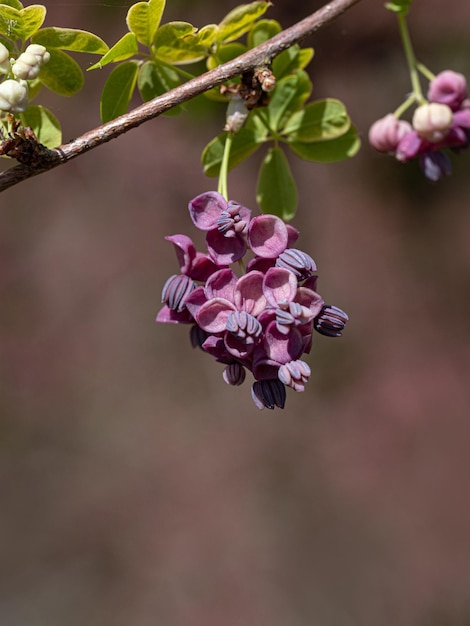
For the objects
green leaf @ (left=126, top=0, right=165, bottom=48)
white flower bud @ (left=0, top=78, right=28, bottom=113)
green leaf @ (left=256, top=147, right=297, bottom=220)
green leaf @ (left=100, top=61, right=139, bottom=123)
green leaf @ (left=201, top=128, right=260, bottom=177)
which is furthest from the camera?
green leaf @ (left=256, top=147, right=297, bottom=220)

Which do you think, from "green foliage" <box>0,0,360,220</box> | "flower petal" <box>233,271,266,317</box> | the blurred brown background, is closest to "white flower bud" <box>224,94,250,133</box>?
"green foliage" <box>0,0,360,220</box>

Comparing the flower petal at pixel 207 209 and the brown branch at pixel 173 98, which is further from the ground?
the brown branch at pixel 173 98

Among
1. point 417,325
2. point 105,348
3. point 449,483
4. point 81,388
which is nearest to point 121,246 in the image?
point 105,348

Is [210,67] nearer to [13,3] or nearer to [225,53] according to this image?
[225,53]

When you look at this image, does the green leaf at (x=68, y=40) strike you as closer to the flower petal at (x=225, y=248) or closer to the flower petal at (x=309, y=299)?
the flower petal at (x=225, y=248)

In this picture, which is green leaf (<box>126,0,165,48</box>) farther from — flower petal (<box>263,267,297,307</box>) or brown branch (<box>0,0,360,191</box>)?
flower petal (<box>263,267,297,307</box>)

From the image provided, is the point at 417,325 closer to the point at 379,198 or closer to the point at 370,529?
the point at 379,198

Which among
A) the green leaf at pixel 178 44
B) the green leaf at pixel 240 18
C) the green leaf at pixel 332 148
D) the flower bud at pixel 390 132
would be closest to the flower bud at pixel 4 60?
the green leaf at pixel 178 44
